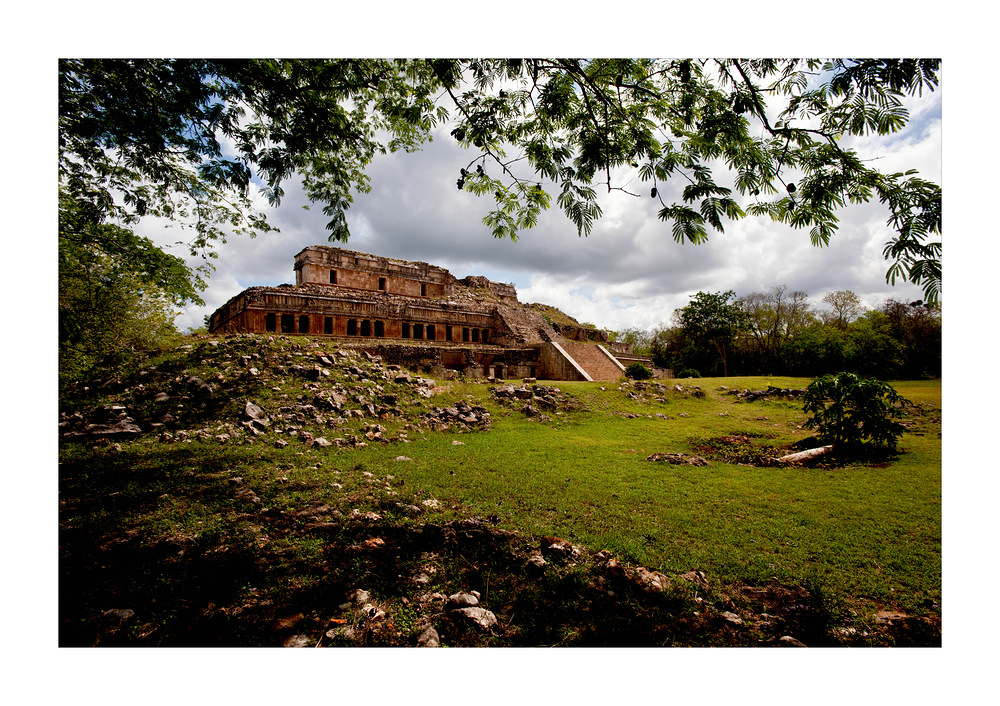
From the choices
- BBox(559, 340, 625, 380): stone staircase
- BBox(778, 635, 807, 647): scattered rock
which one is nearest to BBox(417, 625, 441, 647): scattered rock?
BBox(778, 635, 807, 647): scattered rock

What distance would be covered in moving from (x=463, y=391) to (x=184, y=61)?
895cm

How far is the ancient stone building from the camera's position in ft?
56.0

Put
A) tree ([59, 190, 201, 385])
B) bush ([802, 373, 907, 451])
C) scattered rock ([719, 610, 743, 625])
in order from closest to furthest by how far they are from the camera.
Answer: scattered rock ([719, 610, 743, 625]) → tree ([59, 190, 201, 385]) → bush ([802, 373, 907, 451])

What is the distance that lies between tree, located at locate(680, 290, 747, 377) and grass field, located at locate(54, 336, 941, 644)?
21979mm

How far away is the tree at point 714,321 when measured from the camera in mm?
27484

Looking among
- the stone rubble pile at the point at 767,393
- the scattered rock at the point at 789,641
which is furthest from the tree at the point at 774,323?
the scattered rock at the point at 789,641

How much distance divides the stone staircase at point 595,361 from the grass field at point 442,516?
1228cm

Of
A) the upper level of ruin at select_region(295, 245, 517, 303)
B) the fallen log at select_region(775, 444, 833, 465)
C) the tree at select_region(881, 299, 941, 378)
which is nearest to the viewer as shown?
the tree at select_region(881, 299, 941, 378)

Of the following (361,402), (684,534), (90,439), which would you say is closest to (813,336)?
(684,534)

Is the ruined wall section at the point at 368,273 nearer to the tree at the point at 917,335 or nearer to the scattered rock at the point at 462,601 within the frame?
the scattered rock at the point at 462,601

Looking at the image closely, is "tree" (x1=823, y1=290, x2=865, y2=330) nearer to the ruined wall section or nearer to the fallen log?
the fallen log

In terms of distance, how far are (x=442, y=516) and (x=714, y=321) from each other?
29.5 m

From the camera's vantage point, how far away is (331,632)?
2.86 m

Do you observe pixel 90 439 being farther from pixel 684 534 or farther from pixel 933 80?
pixel 933 80
